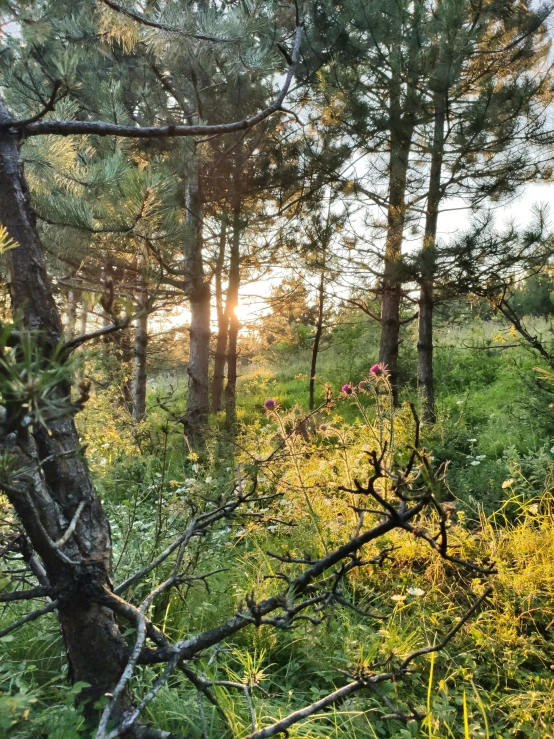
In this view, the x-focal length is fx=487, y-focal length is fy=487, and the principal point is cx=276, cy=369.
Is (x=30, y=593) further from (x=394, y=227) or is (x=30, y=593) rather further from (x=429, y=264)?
(x=394, y=227)

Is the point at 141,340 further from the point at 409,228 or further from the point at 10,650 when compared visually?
the point at 10,650

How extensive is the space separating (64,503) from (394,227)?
5.57 meters

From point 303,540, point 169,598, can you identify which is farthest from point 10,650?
point 303,540

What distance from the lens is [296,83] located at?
20.0 feet

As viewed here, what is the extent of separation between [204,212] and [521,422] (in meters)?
4.92

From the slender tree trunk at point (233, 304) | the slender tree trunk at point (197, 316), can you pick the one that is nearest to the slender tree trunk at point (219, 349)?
the slender tree trunk at point (233, 304)

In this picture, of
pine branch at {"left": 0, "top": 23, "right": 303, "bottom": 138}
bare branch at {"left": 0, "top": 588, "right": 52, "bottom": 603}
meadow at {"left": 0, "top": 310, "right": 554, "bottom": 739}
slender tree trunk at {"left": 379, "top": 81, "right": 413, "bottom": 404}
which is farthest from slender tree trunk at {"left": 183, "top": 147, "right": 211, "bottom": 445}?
bare branch at {"left": 0, "top": 588, "right": 52, "bottom": 603}

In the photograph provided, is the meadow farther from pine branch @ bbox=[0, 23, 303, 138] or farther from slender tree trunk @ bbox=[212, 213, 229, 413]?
slender tree trunk @ bbox=[212, 213, 229, 413]

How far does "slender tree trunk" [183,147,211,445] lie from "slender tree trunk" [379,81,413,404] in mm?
2279

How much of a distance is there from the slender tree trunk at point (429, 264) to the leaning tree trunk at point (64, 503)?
3.95 m

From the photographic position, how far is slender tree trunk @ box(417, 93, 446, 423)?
4.96m

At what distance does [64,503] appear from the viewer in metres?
1.15

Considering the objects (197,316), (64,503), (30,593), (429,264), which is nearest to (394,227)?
(429,264)

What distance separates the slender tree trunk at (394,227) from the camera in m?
5.24
